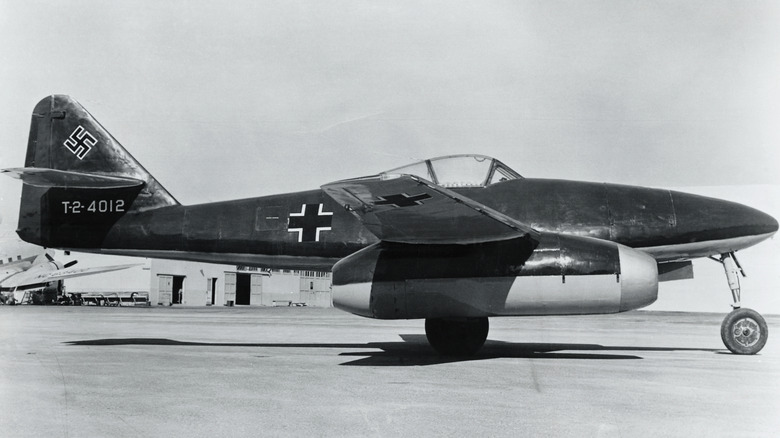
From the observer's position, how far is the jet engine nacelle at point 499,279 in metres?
7.92

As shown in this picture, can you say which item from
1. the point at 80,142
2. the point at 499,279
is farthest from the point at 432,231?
the point at 80,142

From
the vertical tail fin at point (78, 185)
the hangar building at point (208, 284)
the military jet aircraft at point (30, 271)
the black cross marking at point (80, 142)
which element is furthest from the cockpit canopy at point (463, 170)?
the hangar building at point (208, 284)

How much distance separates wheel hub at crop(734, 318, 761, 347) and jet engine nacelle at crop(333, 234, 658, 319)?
201cm

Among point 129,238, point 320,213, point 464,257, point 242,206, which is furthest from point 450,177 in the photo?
point 129,238

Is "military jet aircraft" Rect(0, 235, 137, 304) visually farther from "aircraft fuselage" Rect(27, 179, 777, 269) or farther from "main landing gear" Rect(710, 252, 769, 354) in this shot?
"main landing gear" Rect(710, 252, 769, 354)

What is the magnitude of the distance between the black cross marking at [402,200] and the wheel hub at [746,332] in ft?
17.1

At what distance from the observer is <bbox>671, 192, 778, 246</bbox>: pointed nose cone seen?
888 centimetres

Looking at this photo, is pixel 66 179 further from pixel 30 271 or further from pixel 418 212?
pixel 30 271

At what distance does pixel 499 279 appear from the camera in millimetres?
8133

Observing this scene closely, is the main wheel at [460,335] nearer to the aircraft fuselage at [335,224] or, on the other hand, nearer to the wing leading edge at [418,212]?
the aircraft fuselage at [335,224]

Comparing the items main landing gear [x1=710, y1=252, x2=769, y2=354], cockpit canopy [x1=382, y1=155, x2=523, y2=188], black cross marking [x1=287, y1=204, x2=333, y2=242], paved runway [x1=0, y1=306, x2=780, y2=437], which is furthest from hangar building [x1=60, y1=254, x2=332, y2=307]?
main landing gear [x1=710, y1=252, x2=769, y2=354]

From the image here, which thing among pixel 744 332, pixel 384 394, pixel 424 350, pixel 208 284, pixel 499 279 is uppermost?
pixel 499 279

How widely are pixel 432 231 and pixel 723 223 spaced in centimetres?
423

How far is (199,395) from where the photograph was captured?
19.1ft
